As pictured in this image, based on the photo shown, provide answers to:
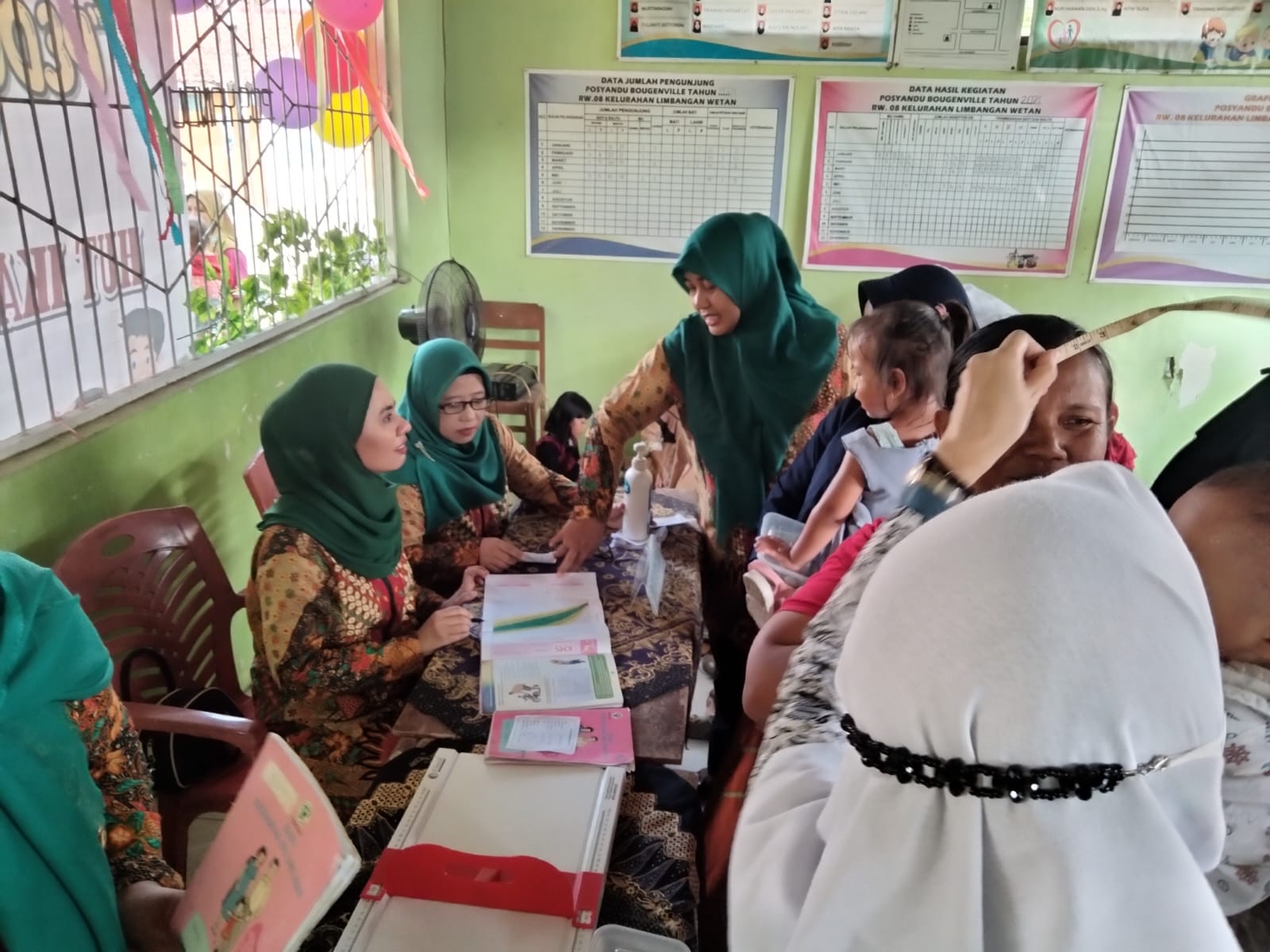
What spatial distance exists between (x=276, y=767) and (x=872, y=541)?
57cm

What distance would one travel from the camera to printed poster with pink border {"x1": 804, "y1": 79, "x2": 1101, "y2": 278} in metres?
3.29

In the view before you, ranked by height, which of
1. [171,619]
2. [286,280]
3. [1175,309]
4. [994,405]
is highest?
[1175,309]

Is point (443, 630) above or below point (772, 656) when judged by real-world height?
below

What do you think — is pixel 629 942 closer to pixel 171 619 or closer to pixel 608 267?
pixel 171 619

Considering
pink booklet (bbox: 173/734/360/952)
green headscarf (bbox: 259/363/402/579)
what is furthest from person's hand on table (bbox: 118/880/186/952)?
green headscarf (bbox: 259/363/402/579)

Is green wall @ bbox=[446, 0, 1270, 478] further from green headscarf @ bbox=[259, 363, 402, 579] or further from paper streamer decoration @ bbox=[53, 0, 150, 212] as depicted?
green headscarf @ bbox=[259, 363, 402, 579]

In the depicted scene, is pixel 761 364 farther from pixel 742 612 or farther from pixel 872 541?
pixel 872 541

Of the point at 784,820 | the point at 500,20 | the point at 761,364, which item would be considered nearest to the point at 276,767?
the point at 784,820

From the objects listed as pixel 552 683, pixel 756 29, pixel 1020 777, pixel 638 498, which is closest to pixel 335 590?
pixel 552 683

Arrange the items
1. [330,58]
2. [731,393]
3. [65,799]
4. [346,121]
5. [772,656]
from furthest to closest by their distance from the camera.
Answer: [346,121] < [330,58] < [731,393] < [772,656] < [65,799]

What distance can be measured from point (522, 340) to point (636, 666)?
2597 mm

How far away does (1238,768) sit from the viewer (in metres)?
0.74

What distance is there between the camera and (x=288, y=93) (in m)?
2.39

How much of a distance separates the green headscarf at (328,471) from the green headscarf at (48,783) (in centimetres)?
47
